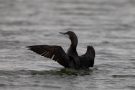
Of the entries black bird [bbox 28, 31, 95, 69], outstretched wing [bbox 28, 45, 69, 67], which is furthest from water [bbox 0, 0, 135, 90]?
outstretched wing [bbox 28, 45, 69, 67]

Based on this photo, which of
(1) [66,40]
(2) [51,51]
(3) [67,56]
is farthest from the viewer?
(1) [66,40]

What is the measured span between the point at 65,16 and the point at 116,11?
3.56 meters

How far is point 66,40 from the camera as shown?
23.4m

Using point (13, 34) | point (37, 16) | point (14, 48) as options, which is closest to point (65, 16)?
point (37, 16)

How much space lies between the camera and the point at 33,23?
2712cm

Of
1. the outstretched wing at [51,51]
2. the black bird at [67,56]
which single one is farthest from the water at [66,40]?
the outstretched wing at [51,51]

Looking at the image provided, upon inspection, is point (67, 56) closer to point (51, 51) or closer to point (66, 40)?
point (51, 51)

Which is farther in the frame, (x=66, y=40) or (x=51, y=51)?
(x=66, y=40)

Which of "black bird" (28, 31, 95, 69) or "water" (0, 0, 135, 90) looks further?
"black bird" (28, 31, 95, 69)

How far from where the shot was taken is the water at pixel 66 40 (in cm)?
1612

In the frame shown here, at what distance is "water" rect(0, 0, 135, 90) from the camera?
16.1 m

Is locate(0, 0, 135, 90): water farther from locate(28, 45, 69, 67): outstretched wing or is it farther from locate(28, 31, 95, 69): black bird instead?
locate(28, 45, 69, 67): outstretched wing

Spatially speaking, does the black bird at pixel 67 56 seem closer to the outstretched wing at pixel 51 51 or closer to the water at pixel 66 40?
the outstretched wing at pixel 51 51

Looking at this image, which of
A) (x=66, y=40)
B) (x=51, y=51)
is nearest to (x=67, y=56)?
(x=51, y=51)
